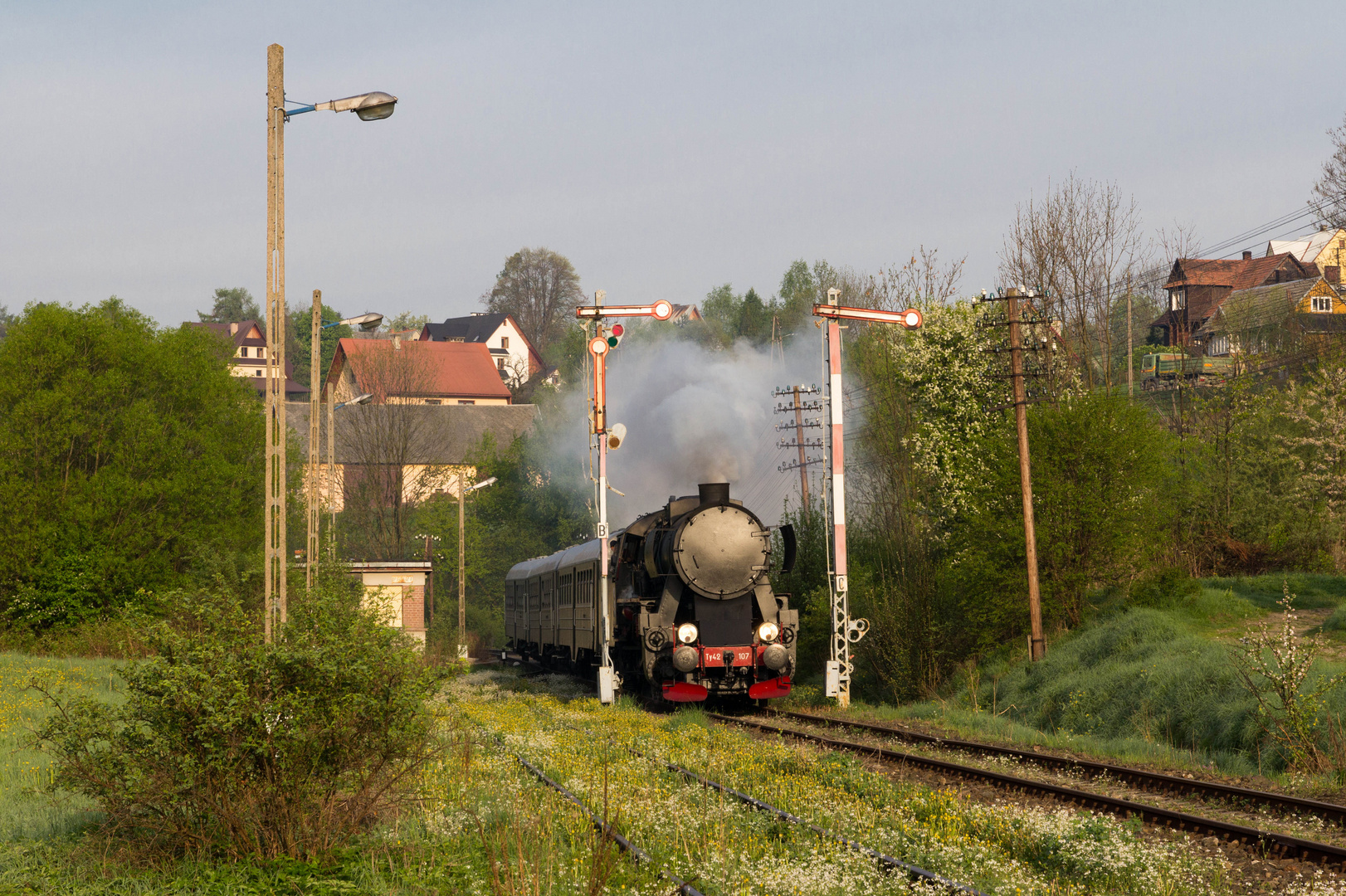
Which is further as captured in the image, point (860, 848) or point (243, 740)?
point (860, 848)

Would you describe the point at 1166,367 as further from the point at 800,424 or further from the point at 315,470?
the point at 315,470

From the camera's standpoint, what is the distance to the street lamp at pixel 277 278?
11320 mm

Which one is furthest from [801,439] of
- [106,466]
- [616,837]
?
[616,837]

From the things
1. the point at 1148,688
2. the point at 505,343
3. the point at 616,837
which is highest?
the point at 505,343

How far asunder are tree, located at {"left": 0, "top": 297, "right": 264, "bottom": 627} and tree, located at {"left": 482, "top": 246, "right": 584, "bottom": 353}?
82186mm

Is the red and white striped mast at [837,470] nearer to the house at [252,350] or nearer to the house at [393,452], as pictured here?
the house at [393,452]

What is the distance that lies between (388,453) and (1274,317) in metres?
47.3

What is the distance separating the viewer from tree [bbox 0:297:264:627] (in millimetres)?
36375

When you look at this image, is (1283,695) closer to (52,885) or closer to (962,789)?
(962,789)

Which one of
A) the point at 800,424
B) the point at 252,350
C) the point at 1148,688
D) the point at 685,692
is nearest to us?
the point at 1148,688

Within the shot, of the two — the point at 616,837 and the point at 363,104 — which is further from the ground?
the point at 363,104

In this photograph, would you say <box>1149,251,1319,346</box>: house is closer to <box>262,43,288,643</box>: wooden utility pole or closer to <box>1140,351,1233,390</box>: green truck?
<box>1140,351,1233,390</box>: green truck

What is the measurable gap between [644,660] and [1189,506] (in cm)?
1904

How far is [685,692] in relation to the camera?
20484 mm
